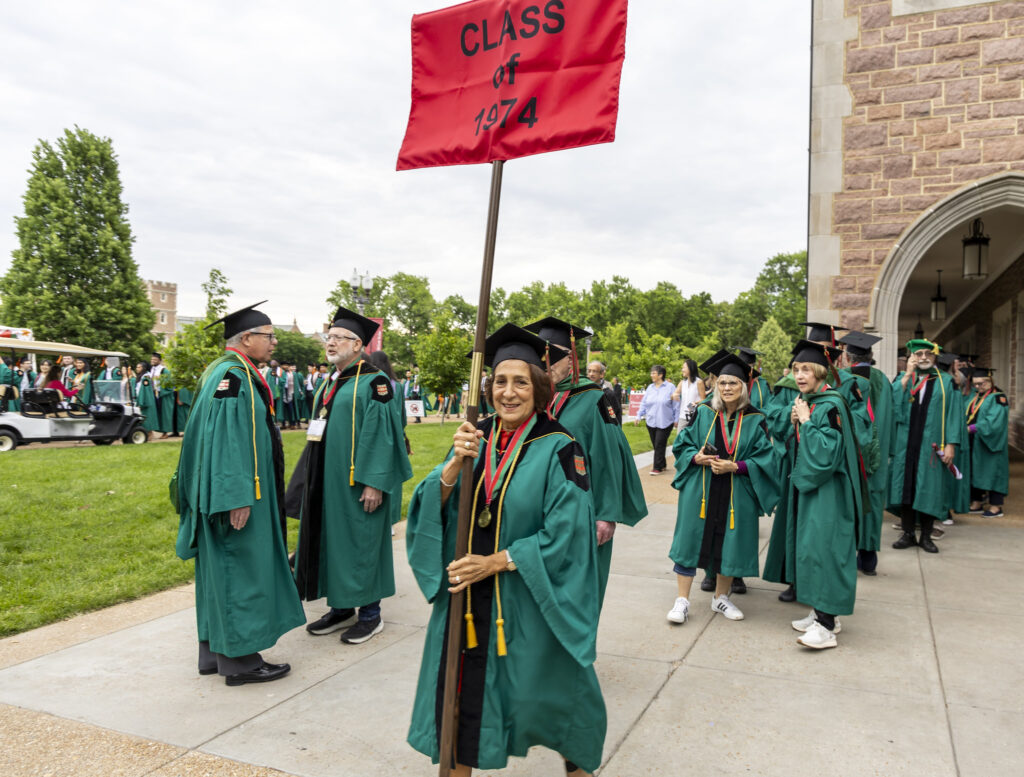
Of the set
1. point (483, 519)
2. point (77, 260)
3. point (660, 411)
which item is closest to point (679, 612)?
point (483, 519)

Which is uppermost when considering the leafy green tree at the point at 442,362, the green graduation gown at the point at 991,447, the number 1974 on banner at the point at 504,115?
the leafy green tree at the point at 442,362

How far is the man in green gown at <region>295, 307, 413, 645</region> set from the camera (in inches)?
195

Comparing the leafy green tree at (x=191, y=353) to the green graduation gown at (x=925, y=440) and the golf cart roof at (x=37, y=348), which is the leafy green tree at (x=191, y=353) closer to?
the golf cart roof at (x=37, y=348)

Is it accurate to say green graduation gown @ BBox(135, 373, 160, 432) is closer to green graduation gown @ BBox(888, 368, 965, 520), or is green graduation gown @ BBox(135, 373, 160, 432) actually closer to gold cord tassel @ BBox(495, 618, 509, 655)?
green graduation gown @ BBox(888, 368, 965, 520)

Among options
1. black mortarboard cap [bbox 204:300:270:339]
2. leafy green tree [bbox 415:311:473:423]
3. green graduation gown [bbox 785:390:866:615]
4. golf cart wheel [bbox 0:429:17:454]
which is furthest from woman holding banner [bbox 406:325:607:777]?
leafy green tree [bbox 415:311:473:423]

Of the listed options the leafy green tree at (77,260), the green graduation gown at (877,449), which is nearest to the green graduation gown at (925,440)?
the green graduation gown at (877,449)

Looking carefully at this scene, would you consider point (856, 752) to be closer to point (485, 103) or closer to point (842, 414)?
point (842, 414)

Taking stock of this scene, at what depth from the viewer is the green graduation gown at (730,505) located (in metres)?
5.37

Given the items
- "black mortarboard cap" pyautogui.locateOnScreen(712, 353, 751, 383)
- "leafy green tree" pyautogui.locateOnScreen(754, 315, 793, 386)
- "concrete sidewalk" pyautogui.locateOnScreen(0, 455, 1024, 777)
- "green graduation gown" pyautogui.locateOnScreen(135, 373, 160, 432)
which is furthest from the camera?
"leafy green tree" pyautogui.locateOnScreen(754, 315, 793, 386)

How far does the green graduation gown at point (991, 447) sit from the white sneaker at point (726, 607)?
5.85 metres

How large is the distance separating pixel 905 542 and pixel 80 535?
8573 mm

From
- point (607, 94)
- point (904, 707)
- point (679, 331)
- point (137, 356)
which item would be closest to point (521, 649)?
point (607, 94)

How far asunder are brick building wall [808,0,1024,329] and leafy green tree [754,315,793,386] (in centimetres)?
5725

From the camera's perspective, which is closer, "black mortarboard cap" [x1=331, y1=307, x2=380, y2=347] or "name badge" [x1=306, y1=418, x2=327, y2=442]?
"name badge" [x1=306, y1=418, x2=327, y2=442]
